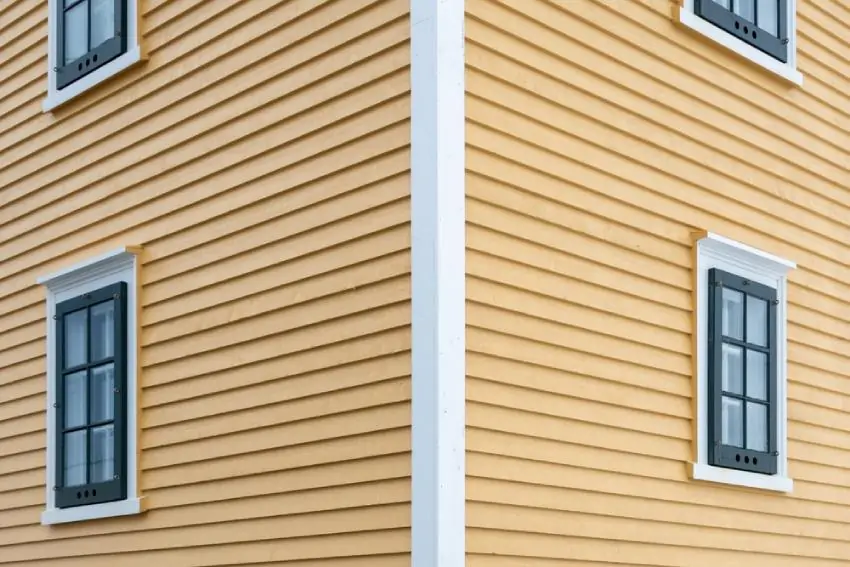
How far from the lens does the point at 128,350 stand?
31.5 ft

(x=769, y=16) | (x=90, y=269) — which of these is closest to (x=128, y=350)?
(x=90, y=269)

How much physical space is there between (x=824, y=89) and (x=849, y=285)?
1341 millimetres

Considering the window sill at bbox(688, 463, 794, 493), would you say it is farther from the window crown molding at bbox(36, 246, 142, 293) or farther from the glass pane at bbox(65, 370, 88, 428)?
the glass pane at bbox(65, 370, 88, 428)

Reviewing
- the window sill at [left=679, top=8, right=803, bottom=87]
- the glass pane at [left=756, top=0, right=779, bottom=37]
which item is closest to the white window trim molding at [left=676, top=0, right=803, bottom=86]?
the window sill at [left=679, top=8, right=803, bottom=87]

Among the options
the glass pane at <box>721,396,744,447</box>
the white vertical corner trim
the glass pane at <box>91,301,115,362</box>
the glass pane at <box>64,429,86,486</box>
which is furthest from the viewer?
the glass pane at <box>64,429,86,486</box>

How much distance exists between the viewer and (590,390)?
834 centimetres

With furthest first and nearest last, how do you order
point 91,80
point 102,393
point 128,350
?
point 91,80 → point 102,393 → point 128,350

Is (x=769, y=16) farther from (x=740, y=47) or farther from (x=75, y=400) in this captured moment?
(x=75, y=400)

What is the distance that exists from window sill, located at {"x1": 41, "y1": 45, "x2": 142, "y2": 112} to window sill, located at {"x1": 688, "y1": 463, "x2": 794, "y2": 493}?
420 centimetres

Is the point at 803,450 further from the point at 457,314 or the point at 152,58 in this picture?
the point at 152,58

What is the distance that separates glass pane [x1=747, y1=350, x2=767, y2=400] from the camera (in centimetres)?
968

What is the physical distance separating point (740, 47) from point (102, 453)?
186 inches

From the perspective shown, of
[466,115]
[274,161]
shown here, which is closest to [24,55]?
[274,161]

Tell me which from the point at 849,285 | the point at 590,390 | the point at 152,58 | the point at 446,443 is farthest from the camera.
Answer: the point at 849,285
